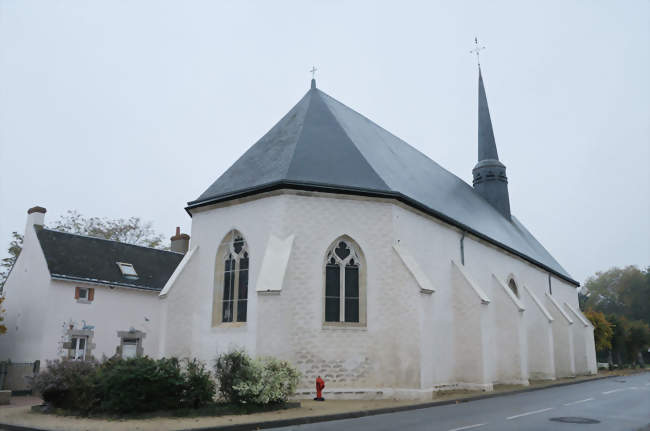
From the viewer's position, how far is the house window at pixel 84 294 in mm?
21828

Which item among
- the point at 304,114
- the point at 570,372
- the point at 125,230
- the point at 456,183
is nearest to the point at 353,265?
the point at 304,114

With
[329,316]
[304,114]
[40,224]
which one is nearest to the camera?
[329,316]

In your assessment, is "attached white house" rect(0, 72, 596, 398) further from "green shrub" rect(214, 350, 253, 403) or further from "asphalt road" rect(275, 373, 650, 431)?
"asphalt road" rect(275, 373, 650, 431)

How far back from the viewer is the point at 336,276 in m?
15.0

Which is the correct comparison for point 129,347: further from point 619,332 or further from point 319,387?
point 619,332

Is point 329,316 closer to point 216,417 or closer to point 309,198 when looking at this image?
point 309,198

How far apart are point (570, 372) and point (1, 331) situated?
79.2 feet

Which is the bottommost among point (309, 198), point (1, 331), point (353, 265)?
point (1, 331)

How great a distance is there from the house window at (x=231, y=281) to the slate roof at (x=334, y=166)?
1.51 m

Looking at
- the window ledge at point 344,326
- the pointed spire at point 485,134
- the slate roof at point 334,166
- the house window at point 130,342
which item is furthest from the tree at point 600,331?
the house window at point 130,342

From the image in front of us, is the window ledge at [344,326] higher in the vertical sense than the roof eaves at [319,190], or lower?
lower

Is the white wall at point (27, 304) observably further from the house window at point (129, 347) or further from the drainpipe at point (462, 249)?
the drainpipe at point (462, 249)

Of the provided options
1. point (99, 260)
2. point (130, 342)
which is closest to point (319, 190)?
point (130, 342)

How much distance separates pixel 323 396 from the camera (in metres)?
13.8
